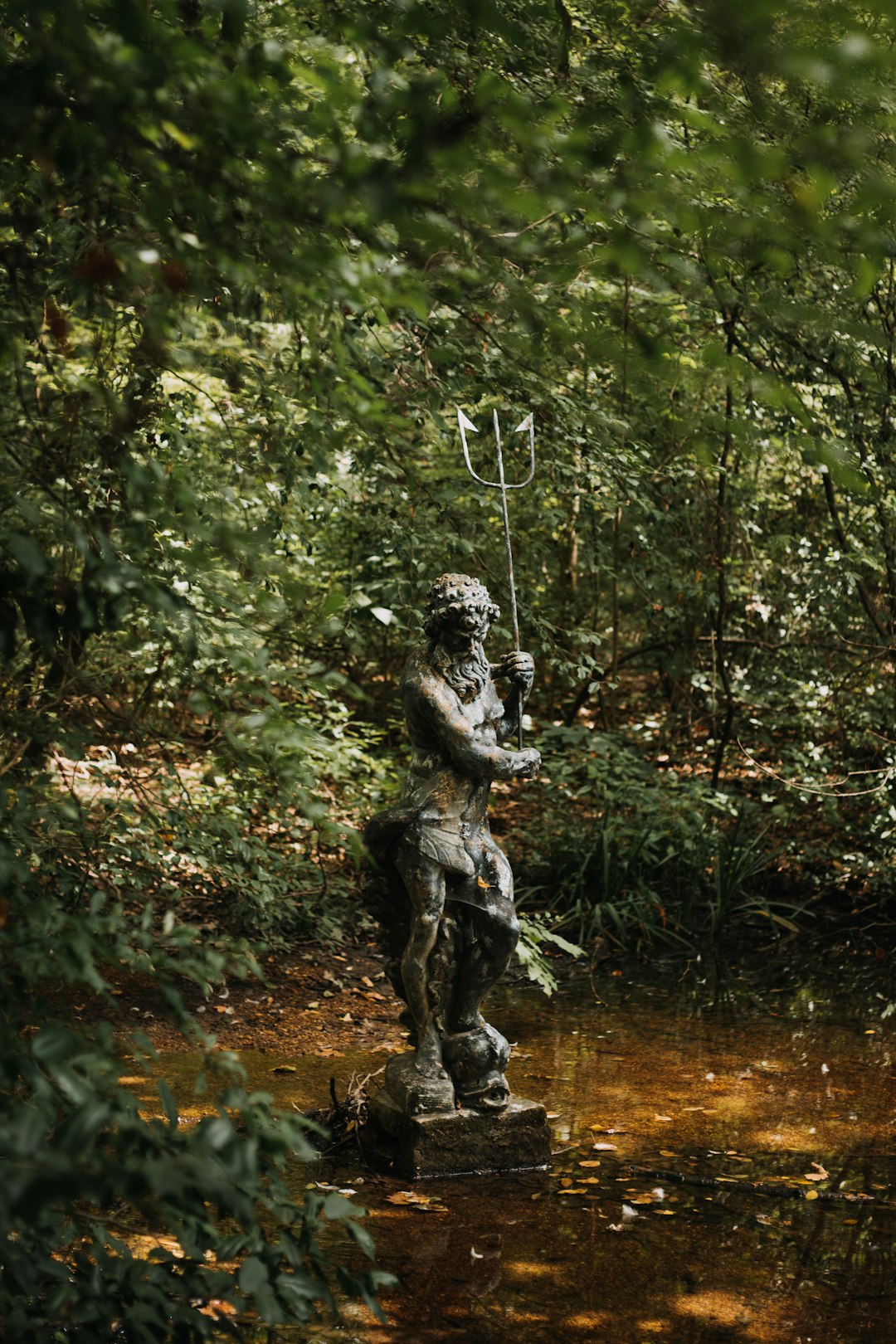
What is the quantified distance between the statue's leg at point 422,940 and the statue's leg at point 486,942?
0.14 m

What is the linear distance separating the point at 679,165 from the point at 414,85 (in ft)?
1.59

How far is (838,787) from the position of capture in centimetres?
905

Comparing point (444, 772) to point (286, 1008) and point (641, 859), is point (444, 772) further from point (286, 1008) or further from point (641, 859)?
point (641, 859)

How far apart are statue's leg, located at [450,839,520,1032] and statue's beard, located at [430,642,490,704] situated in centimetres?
58

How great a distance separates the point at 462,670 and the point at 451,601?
0.87 ft

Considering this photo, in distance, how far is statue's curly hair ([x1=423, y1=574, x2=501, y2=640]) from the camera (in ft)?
15.9

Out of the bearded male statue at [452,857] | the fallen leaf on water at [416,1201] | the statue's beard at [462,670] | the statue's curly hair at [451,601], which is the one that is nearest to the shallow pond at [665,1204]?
the fallen leaf on water at [416,1201]

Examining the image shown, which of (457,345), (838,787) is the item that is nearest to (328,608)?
(457,345)

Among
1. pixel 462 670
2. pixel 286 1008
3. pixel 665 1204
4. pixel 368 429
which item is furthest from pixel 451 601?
pixel 286 1008

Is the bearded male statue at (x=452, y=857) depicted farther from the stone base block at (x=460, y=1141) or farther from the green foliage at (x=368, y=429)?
the green foliage at (x=368, y=429)

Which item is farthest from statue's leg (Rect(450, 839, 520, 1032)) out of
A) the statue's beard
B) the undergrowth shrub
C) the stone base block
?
the undergrowth shrub

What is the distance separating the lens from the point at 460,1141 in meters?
4.73

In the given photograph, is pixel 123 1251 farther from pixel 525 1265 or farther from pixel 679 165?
pixel 679 165

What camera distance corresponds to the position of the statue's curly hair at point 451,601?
4.86m
